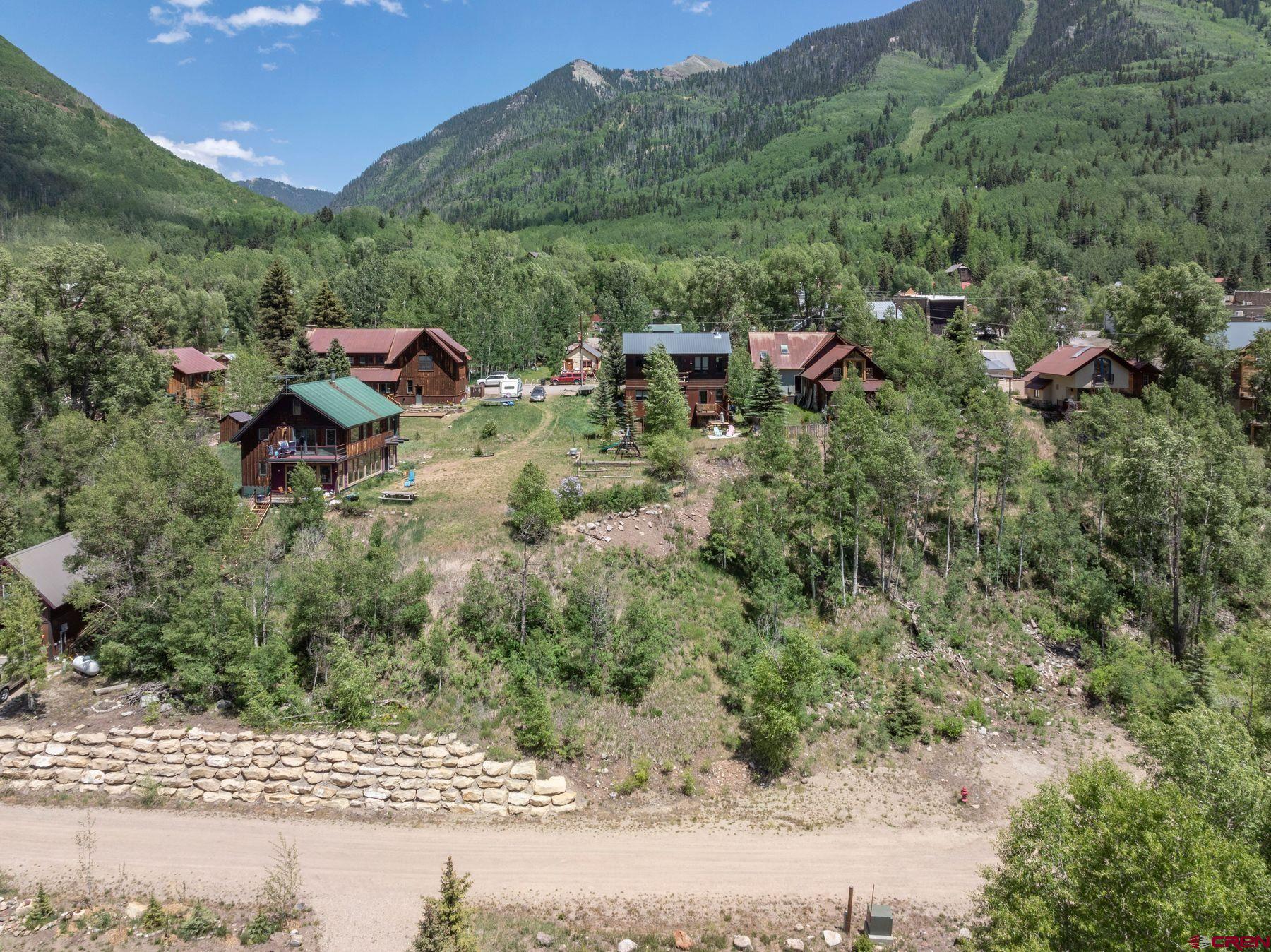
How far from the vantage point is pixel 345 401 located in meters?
37.9

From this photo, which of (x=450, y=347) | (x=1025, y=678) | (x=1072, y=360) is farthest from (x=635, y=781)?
(x=1072, y=360)

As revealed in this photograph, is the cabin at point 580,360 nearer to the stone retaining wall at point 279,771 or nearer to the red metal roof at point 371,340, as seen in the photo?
the red metal roof at point 371,340

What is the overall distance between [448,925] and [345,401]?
30270 mm

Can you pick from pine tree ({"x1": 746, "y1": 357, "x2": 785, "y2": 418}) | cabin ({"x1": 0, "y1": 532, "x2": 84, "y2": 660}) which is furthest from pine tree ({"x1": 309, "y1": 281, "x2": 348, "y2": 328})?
pine tree ({"x1": 746, "y1": 357, "x2": 785, "y2": 418})

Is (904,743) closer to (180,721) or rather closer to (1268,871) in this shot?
(1268,871)

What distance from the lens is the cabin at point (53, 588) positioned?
82.9 ft

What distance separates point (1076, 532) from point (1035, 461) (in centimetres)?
731

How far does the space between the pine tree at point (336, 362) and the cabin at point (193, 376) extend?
36.2ft

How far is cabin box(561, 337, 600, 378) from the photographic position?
69.5 metres

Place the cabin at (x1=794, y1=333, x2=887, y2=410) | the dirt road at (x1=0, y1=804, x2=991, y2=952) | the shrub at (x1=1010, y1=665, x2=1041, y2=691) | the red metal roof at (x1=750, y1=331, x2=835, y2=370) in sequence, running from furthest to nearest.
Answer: the red metal roof at (x1=750, y1=331, x2=835, y2=370) < the cabin at (x1=794, y1=333, x2=887, y2=410) < the shrub at (x1=1010, y1=665, x2=1041, y2=691) < the dirt road at (x1=0, y1=804, x2=991, y2=952)

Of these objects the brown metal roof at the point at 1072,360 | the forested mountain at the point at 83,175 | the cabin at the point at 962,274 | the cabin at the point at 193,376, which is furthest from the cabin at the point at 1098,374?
the forested mountain at the point at 83,175

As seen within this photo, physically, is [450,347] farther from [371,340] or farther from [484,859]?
[484,859]

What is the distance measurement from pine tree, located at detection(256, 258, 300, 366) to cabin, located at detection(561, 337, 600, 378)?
85.1ft

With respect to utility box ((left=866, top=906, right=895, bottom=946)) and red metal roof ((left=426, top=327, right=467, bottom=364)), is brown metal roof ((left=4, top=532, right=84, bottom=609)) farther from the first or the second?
red metal roof ((left=426, top=327, right=467, bottom=364))
